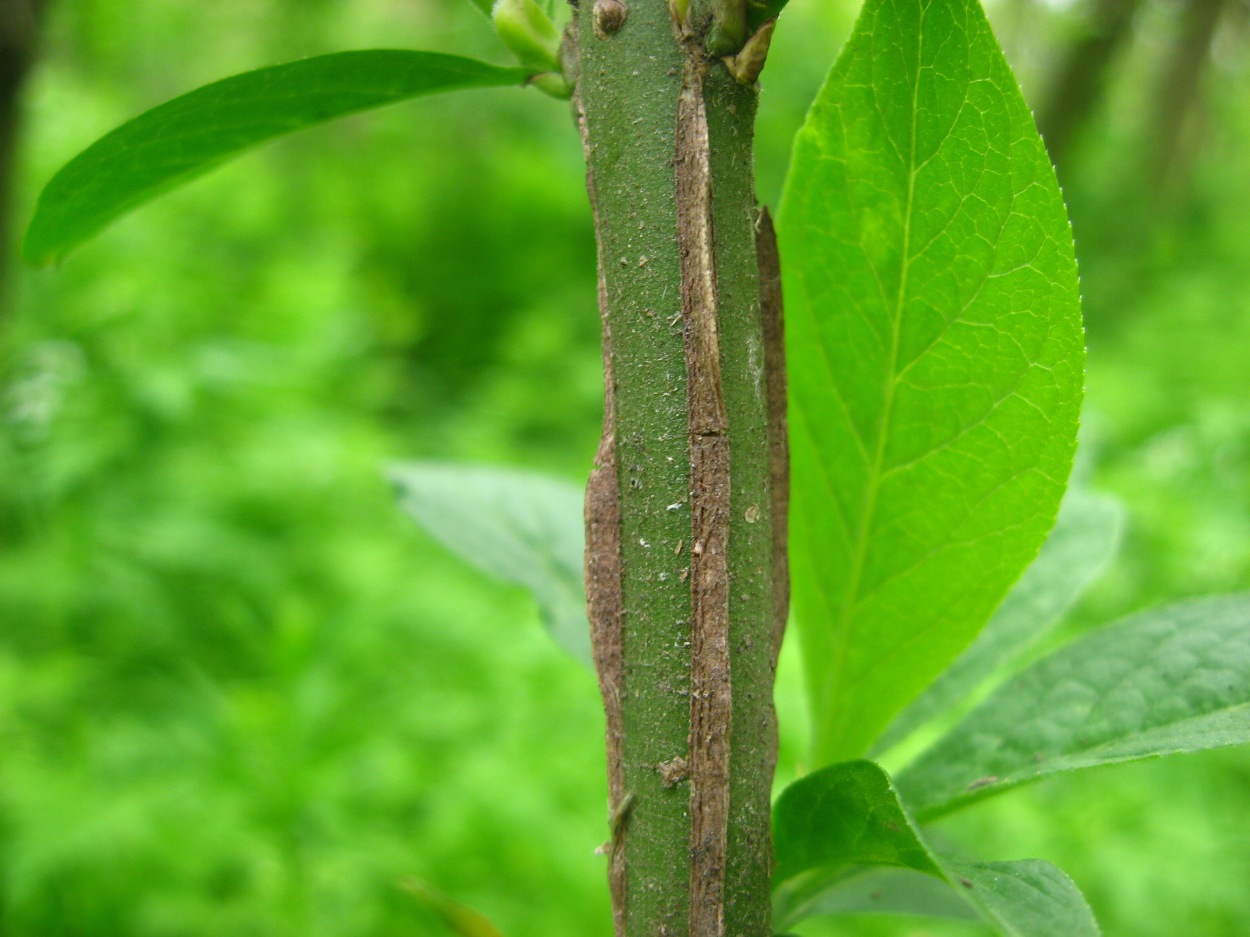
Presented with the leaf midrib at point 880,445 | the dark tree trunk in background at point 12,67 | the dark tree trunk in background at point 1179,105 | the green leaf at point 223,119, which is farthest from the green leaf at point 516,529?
the dark tree trunk in background at point 1179,105

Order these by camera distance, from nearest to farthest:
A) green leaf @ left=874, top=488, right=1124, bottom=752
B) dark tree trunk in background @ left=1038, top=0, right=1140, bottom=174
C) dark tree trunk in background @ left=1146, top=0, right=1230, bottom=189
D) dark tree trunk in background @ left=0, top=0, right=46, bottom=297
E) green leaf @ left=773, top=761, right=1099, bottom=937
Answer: green leaf @ left=773, top=761, right=1099, bottom=937
green leaf @ left=874, top=488, right=1124, bottom=752
dark tree trunk in background @ left=0, top=0, right=46, bottom=297
dark tree trunk in background @ left=1038, top=0, right=1140, bottom=174
dark tree trunk in background @ left=1146, top=0, right=1230, bottom=189

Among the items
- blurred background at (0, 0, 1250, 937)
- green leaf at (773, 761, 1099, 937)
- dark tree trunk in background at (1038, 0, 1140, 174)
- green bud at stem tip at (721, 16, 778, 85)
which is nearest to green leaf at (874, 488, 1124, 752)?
green leaf at (773, 761, 1099, 937)

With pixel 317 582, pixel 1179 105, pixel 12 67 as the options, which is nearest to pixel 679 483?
pixel 12 67

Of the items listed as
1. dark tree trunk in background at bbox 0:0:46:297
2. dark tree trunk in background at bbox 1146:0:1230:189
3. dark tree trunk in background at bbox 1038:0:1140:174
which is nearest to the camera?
dark tree trunk in background at bbox 0:0:46:297

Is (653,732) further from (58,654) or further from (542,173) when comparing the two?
(542,173)

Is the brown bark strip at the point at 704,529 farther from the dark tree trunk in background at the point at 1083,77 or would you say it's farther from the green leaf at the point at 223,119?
the dark tree trunk in background at the point at 1083,77

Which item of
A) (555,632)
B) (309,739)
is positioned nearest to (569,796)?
(309,739)

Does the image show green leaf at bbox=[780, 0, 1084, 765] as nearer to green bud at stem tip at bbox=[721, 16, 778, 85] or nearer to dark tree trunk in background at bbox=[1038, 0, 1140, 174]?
green bud at stem tip at bbox=[721, 16, 778, 85]
